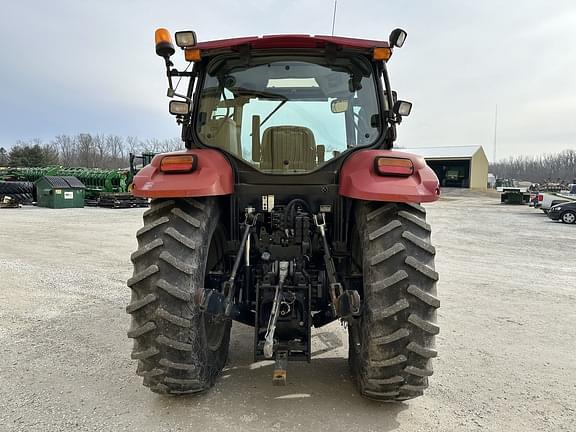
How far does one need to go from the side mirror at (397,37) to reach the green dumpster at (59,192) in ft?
69.2

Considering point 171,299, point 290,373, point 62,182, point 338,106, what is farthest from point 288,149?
point 62,182

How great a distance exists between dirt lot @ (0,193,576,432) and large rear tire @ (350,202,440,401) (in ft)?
1.12

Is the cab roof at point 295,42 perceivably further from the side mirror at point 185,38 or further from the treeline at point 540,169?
the treeline at point 540,169

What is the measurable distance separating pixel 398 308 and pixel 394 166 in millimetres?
861

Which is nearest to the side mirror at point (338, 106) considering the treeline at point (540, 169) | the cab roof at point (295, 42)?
the cab roof at point (295, 42)

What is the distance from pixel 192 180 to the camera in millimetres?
2680

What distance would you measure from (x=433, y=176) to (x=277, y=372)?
1.55m

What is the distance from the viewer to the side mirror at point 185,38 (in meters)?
2.91

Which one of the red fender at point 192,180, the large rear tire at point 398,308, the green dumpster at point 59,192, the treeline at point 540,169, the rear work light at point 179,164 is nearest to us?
the large rear tire at point 398,308

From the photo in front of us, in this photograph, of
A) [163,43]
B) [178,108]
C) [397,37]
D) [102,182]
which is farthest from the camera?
[102,182]

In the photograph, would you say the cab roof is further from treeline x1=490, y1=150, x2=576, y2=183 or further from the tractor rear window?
treeline x1=490, y1=150, x2=576, y2=183

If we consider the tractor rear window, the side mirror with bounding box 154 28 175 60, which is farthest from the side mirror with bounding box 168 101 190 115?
the side mirror with bounding box 154 28 175 60

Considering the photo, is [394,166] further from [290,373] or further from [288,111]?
[290,373]

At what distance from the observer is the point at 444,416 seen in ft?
9.04
